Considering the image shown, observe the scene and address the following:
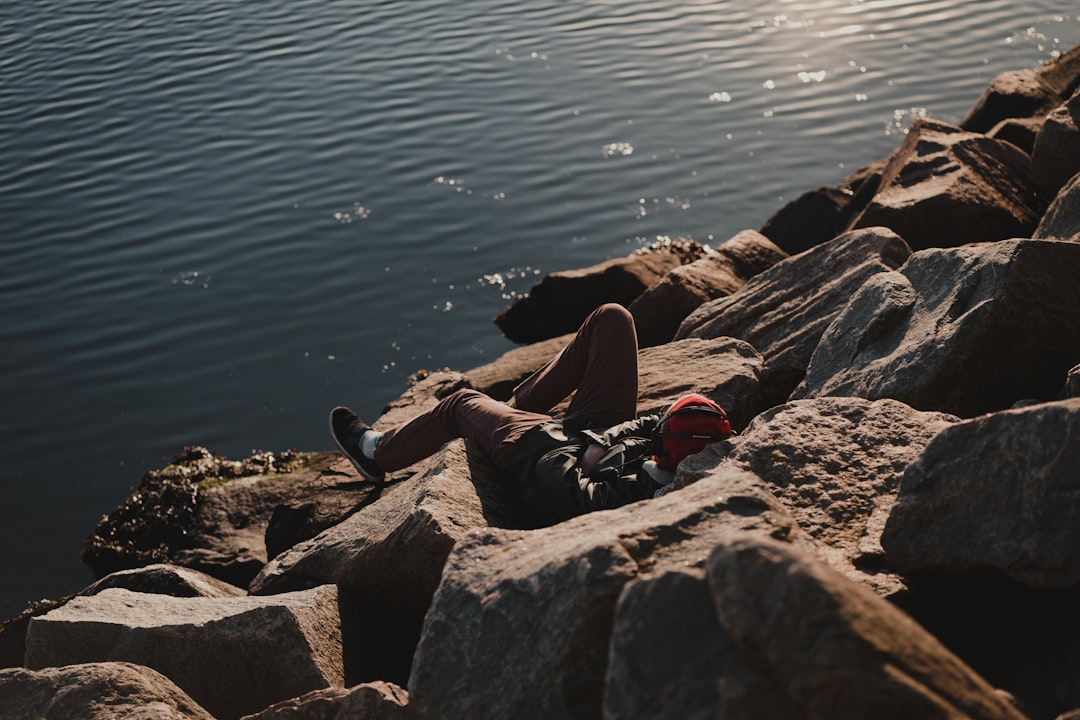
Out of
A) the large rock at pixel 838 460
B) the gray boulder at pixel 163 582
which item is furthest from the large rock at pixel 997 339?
the gray boulder at pixel 163 582

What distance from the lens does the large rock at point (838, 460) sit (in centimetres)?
421

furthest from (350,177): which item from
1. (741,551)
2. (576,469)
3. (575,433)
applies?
(741,551)

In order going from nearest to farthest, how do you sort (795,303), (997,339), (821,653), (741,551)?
1. (821,653)
2. (741,551)
3. (997,339)
4. (795,303)

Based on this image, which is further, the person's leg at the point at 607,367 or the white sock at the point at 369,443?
the white sock at the point at 369,443

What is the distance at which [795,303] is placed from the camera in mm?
8055

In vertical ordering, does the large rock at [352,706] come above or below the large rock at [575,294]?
above

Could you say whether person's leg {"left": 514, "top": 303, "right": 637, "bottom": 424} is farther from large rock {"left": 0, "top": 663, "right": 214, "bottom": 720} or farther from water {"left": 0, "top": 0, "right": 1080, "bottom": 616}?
water {"left": 0, "top": 0, "right": 1080, "bottom": 616}

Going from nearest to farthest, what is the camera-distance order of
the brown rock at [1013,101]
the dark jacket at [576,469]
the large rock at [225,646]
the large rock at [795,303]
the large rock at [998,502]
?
the large rock at [998,502]
the large rock at [225,646]
the dark jacket at [576,469]
the large rock at [795,303]
the brown rock at [1013,101]

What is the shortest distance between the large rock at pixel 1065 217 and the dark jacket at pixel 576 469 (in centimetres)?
314

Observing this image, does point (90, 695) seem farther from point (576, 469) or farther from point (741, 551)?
point (741, 551)

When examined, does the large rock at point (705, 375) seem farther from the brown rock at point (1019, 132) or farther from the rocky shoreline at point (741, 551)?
the brown rock at point (1019, 132)

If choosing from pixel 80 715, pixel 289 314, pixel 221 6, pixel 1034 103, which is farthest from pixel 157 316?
pixel 221 6

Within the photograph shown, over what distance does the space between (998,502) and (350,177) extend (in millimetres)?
13590

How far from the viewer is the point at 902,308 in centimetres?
615
